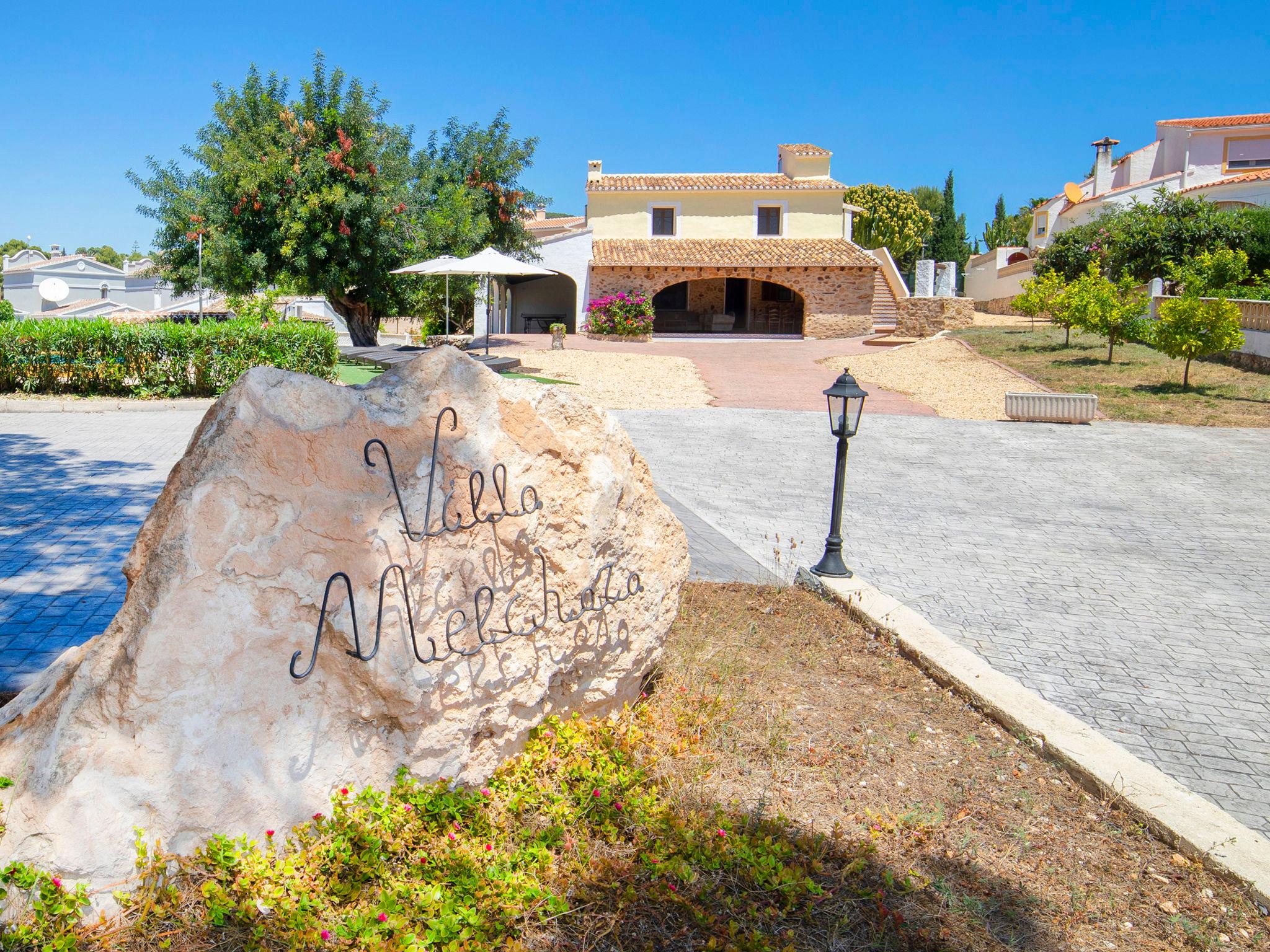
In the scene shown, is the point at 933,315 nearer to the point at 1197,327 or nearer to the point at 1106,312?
the point at 1106,312

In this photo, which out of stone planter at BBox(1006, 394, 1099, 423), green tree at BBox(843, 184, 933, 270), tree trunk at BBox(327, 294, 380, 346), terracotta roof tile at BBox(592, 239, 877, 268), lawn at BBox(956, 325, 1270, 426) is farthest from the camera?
green tree at BBox(843, 184, 933, 270)

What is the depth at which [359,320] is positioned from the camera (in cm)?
2177

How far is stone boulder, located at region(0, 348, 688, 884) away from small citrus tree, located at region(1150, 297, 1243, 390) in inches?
671

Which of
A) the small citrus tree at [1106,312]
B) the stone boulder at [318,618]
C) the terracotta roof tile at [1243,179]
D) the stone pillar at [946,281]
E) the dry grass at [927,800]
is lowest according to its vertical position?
the dry grass at [927,800]

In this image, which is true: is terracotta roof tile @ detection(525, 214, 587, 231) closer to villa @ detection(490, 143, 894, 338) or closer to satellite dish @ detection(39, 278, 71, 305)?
villa @ detection(490, 143, 894, 338)

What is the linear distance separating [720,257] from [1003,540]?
84.2 ft

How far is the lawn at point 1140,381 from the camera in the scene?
51.7ft

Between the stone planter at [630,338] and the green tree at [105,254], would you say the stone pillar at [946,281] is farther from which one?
the green tree at [105,254]

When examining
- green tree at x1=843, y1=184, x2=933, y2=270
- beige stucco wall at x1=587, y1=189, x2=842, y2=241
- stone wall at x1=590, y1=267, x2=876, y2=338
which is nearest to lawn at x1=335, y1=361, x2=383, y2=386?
stone wall at x1=590, y1=267, x2=876, y2=338

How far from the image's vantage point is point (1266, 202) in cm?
3459

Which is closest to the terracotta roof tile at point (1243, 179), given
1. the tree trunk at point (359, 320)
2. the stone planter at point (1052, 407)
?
the stone planter at point (1052, 407)

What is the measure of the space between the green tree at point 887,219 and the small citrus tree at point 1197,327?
34.1 metres

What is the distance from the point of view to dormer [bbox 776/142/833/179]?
34.2 m

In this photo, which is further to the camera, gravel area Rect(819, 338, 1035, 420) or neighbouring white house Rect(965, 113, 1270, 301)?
neighbouring white house Rect(965, 113, 1270, 301)
